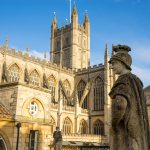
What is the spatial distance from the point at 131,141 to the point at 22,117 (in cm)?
778

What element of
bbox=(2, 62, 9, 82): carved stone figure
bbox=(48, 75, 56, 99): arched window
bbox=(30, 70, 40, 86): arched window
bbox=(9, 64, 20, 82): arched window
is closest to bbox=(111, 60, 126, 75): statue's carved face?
bbox=(2, 62, 9, 82): carved stone figure

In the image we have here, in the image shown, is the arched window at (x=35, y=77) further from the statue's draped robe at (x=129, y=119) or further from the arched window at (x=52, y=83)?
the statue's draped robe at (x=129, y=119)

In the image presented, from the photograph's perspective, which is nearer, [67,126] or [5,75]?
[5,75]

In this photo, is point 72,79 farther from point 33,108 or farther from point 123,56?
point 123,56

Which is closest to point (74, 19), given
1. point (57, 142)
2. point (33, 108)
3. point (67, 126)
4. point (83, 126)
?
point (83, 126)

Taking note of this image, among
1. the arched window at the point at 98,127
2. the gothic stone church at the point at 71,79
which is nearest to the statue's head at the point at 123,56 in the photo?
the gothic stone church at the point at 71,79

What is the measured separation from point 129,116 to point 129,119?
32mm

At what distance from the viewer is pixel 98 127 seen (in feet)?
139

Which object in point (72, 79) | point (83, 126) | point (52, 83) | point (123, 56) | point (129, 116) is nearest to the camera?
point (129, 116)

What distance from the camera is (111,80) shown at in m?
42.9

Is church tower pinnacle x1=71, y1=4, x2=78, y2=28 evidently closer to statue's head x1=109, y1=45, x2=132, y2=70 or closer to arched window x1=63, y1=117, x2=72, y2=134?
arched window x1=63, y1=117, x2=72, y2=134

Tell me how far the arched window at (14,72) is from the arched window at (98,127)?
1382 cm

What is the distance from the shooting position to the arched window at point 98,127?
1641 inches

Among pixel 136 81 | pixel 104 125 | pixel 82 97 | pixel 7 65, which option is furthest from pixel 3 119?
pixel 82 97
